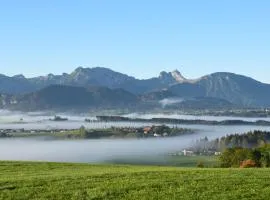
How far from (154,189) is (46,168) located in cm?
1799

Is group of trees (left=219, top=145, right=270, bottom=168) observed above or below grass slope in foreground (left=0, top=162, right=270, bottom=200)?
below

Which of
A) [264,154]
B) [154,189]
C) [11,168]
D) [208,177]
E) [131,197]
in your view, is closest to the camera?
[131,197]

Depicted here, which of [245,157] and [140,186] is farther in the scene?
[245,157]

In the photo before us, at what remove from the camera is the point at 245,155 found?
377 feet

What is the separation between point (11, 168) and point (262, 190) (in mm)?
23642

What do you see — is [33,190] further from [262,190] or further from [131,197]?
[262,190]

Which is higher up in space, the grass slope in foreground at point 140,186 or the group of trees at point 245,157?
the grass slope in foreground at point 140,186

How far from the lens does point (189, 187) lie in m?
32.4

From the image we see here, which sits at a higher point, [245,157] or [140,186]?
[140,186]

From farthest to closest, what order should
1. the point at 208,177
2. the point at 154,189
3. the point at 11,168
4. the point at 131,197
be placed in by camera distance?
the point at 11,168 < the point at 208,177 < the point at 154,189 < the point at 131,197

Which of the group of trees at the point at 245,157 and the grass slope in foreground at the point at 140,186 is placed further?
the group of trees at the point at 245,157

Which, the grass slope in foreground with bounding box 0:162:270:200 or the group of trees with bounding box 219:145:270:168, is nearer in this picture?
the grass slope in foreground with bounding box 0:162:270:200

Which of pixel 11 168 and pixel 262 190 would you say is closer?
pixel 262 190

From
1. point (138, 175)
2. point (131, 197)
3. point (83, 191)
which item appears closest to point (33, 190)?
point (83, 191)
